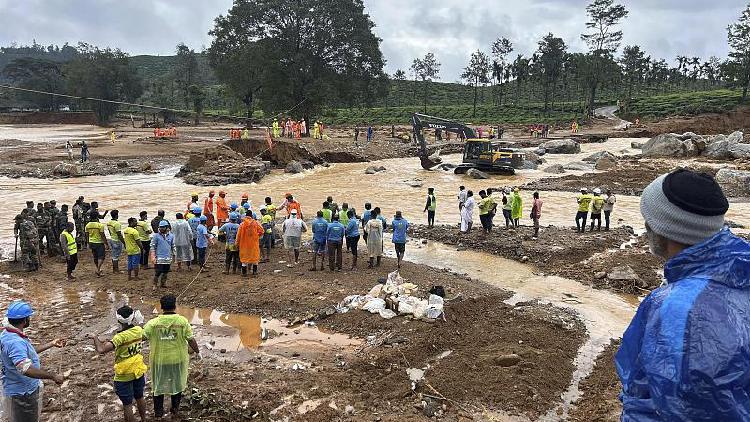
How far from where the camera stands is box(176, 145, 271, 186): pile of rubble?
28.5m

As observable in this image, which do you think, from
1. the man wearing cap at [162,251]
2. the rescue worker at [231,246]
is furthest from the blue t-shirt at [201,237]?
the man wearing cap at [162,251]

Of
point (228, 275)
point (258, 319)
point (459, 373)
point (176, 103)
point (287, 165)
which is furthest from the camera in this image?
point (176, 103)

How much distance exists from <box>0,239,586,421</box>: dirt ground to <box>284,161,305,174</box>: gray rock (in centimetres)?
2038

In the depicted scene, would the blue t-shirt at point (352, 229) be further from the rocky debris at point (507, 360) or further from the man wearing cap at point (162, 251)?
the rocky debris at point (507, 360)

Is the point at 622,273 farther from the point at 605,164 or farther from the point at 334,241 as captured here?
the point at 605,164

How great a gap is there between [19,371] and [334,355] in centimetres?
415

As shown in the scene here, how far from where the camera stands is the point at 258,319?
32.3 feet

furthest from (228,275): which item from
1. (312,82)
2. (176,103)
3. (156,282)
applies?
(176,103)

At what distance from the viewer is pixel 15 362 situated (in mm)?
5195

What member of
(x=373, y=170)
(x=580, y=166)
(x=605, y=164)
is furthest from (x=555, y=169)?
(x=373, y=170)

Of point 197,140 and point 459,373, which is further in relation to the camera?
point 197,140

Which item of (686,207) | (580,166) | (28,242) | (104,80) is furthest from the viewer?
(104,80)

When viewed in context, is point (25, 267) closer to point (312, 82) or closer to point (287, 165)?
point (287, 165)

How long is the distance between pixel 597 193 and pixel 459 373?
11162 mm
